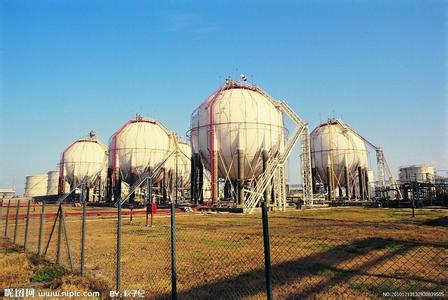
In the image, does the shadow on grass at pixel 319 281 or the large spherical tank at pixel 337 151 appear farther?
the large spherical tank at pixel 337 151

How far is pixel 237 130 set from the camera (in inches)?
1636

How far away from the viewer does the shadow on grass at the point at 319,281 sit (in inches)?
286

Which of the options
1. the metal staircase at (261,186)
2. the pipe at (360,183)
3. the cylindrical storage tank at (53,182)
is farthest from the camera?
the cylindrical storage tank at (53,182)

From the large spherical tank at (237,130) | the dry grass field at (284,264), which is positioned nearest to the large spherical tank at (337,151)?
the large spherical tank at (237,130)

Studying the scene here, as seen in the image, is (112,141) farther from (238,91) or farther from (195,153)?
(238,91)

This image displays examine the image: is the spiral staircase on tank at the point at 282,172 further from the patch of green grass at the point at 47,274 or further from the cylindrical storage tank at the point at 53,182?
the cylindrical storage tank at the point at 53,182

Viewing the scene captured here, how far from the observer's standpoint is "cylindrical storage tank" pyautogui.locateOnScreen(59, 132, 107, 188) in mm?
70250

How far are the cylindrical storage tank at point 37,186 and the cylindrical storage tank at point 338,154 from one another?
8811 centimetres

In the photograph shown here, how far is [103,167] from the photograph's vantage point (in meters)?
74.0

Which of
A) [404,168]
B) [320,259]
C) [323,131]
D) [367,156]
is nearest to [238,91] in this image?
[323,131]

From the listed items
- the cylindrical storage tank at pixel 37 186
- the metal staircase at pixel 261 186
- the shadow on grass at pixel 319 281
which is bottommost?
the shadow on grass at pixel 319 281

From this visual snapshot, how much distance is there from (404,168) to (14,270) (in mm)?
102133

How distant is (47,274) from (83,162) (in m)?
65.7

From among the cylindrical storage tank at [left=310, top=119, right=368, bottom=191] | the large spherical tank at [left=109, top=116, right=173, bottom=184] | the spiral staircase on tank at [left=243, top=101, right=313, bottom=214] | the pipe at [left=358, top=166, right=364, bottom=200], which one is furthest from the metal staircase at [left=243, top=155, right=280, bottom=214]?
the pipe at [left=358, top=166, right=364, bottom=200]
